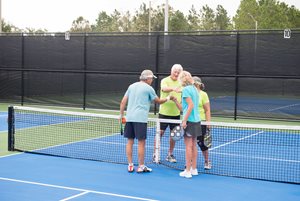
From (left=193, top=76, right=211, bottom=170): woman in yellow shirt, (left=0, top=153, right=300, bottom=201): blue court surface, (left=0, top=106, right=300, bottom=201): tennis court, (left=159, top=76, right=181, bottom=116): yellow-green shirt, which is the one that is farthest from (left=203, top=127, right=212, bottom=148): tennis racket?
(left=159, top=76, right=181, bottom=116): yellow-green shirt

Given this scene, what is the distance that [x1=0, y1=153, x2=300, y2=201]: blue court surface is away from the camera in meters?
6.77

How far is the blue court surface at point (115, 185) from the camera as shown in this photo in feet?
22.2

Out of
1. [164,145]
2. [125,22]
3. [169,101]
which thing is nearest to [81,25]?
[125,22]

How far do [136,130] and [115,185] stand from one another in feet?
3.80

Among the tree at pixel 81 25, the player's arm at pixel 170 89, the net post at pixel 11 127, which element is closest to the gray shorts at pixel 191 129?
the player's arm at pixel 170 89

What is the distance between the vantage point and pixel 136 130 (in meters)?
8.20

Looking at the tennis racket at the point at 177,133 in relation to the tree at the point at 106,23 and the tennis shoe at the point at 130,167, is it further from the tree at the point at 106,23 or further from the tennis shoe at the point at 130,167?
the tree at the point at 106,23

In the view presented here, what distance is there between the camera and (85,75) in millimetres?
18125

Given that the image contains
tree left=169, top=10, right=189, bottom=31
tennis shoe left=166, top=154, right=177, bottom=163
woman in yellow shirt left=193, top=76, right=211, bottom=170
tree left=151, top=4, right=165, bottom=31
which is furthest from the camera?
tree left=151, top=4, right=165, bottom=31

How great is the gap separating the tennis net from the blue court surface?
0.56 m

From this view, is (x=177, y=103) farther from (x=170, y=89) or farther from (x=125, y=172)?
(x=125, y=172)

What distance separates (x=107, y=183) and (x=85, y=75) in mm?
10985

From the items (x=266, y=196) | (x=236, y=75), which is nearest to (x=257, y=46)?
(x=236, y=75)

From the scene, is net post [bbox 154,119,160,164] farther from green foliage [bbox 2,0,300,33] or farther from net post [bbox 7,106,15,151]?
green foliage [bbox 2,0,300,33]
